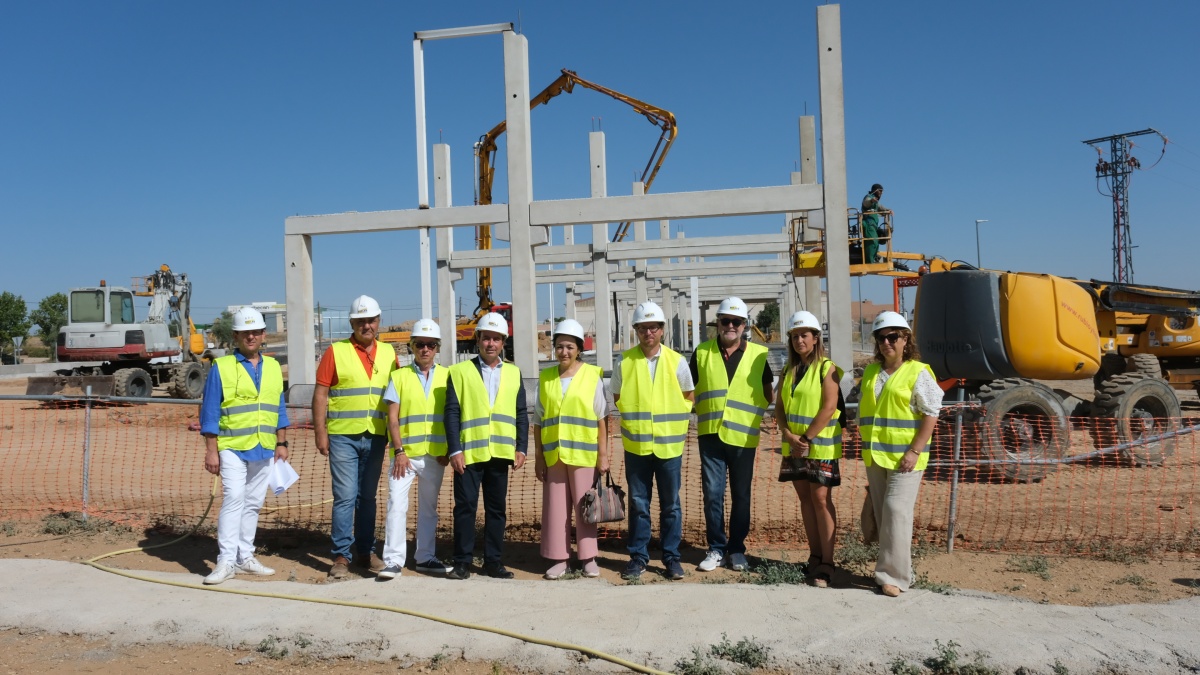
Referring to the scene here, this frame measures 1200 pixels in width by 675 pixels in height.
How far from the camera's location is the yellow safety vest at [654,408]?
18.1 ft

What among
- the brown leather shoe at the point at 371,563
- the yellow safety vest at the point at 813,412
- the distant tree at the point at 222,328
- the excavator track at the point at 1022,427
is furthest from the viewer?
the distant tree at the point at 222,328

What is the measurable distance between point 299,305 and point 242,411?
9.16 metres

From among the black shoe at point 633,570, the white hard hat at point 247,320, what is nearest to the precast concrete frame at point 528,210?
the black shoe at point 633,570

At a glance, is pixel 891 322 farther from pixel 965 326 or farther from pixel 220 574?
pixel 965 326

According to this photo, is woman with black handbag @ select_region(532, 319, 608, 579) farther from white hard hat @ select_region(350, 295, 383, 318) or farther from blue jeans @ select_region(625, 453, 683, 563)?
white hard hat @ select_region(350, 295, 383, 318)

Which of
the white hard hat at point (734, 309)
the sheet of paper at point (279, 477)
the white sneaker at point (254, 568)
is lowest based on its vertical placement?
the white sneaker at point (254, 568)

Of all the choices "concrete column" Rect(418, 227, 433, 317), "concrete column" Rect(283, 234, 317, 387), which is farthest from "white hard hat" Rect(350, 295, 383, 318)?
"concrete column" Rect(418, 227, 433, 317)

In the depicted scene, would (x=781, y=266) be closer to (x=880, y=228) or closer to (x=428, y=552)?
(x=880, y=228)

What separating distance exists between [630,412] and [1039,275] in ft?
19.4

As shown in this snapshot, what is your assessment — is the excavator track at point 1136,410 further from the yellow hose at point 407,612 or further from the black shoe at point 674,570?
the yellow hose at point 407,612

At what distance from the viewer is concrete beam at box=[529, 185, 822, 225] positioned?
1248cm

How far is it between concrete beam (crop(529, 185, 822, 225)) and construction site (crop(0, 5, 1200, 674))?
0.03 meters

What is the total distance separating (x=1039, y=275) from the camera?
9.30 meters

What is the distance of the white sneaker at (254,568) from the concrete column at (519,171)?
7.75 m
